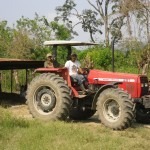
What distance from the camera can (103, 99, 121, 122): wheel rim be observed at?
10789mm

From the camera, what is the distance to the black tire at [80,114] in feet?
40.9

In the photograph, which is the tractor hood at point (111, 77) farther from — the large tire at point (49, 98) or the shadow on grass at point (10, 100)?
the shadow on grass at point (10, 100)

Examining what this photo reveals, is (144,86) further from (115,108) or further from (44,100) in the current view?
(44,100)

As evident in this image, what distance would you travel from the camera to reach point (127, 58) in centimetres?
2530

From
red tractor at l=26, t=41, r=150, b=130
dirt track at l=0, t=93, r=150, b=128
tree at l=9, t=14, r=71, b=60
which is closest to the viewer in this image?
red tractor at l=26, t=41, r=150, b=130

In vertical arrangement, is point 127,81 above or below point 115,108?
above

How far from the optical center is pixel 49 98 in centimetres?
1180

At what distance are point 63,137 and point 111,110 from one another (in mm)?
2116

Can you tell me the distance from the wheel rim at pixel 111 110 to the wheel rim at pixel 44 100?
1.50m

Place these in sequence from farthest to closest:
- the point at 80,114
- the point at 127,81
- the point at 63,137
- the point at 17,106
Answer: the point at 17,106 < the point at 80,114 < the point at 127,81 < the point at 63,137

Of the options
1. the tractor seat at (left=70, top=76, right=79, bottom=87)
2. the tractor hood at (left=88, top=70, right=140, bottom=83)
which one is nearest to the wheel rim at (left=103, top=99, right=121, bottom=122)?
the tractor hood at (left=88, top=70, right=140, bottom=83)

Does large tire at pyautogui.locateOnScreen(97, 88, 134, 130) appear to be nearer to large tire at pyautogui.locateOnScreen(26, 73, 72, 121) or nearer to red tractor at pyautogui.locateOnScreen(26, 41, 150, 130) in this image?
red tractor at pyautogui.locateOnScreen(26, 41, 150, 130)

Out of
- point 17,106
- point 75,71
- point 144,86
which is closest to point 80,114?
point 75,71

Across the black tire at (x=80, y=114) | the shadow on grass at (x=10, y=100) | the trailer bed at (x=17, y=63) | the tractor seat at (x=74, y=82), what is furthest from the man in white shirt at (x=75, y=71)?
the shadow on grass at (x=10, y=100)
